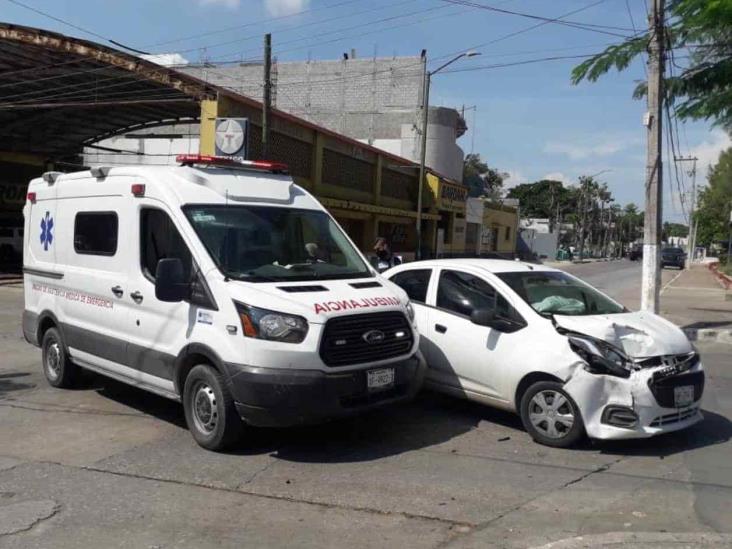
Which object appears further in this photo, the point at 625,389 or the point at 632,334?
the point at 632,334

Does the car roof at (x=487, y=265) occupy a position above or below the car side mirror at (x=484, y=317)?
above

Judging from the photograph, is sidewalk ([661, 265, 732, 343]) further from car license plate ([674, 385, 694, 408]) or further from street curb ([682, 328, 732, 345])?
car license plate ([674, 385, 694, 408])

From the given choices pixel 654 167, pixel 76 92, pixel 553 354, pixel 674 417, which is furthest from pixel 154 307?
pixel 76 92

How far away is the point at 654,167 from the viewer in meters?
14.5

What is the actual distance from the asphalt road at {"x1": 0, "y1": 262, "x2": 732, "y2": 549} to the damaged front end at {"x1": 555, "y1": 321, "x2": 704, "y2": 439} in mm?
280

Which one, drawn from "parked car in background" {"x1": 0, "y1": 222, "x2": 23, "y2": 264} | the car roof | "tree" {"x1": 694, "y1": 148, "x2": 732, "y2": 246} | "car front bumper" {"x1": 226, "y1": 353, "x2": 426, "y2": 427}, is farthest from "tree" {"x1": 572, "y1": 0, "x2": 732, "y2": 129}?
"tree" {"x1": 694, "y1": 148, "x2": 732, "y2": 246}

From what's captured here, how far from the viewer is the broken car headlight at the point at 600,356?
5871mm

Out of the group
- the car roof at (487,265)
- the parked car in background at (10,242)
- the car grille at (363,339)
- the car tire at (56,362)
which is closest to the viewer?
the car grille at (363,339)

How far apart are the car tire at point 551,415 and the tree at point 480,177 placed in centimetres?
4983

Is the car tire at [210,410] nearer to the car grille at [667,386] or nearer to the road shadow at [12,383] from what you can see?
the road shadow at [12,383]

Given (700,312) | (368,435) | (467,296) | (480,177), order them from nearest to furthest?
(368,435) → (467,296) → (700,312) → (480,177)

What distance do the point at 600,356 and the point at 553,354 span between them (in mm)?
378

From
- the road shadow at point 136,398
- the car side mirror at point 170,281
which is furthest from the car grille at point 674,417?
the road shadow at point 136,398

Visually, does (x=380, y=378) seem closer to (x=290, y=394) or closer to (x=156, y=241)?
(x=290, y=394)
